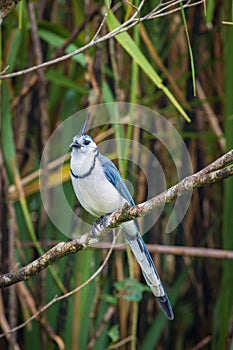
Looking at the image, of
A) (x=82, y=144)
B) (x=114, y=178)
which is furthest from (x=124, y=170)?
(x=82, y=144)

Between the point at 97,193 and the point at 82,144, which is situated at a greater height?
the point at 82,144

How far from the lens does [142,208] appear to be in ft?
3.37

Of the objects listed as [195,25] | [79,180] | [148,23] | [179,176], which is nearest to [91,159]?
[79,180]

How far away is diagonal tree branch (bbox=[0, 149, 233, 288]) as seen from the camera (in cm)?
95

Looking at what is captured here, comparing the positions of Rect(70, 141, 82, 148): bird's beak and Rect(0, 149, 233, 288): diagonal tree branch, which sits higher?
Rect(70, 141, 82, 148): bird's beak

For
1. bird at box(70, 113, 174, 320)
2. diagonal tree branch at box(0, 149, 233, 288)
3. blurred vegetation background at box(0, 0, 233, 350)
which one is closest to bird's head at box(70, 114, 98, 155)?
bird at box(70, 113, 174, 320)

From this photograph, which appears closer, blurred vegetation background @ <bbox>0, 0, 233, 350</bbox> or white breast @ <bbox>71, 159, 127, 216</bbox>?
white breast @ <bbox>71, 159, 127, 216</bbox>

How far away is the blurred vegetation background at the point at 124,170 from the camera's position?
1.84 metres

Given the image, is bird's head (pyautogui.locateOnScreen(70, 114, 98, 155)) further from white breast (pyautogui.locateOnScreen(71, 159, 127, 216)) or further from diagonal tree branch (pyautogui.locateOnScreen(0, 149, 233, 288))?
diagonal tree branch (pyautogui.locateOnScreen(0, 149, 233, 288))

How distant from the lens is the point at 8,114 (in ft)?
5.81

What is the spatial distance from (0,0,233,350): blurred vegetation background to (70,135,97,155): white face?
0.16 m

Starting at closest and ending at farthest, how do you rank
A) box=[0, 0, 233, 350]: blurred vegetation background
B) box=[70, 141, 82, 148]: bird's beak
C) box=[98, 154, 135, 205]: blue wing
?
box=[70, 141, 82, 148]: bird's beak → box=[98, 154, 135, 205]: blue wing → box=[0, 0, 233, 350]: blurred vegetation background

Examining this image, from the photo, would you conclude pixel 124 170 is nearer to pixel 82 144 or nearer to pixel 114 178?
pixel 114 178

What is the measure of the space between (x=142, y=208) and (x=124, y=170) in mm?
576
